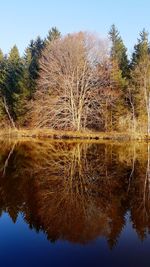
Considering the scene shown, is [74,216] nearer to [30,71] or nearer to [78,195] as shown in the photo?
[78,195]

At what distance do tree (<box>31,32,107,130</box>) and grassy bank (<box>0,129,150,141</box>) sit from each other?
3.64 ft

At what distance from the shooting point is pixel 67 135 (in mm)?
46344

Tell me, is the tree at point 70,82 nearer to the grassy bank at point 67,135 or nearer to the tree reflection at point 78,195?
the grassy bank at point 67,135

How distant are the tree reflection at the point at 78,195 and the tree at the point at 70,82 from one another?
23.2 metres

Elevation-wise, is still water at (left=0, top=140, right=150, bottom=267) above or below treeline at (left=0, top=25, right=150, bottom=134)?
below

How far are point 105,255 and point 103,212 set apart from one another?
3.31 metres

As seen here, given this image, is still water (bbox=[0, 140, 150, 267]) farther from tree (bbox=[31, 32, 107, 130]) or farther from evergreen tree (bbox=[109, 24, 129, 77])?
evergreen tree (bbox=[109, 24, 129, 77])

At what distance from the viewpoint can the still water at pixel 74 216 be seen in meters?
8.46

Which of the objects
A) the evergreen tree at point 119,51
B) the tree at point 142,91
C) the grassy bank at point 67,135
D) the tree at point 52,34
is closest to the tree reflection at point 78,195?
the grassy bank at point 67,135

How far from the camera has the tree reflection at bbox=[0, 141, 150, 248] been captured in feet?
33.8

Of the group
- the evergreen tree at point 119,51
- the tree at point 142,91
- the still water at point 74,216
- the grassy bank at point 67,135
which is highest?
the evergreen tree at point 119,51

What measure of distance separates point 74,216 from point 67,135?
3517 cm

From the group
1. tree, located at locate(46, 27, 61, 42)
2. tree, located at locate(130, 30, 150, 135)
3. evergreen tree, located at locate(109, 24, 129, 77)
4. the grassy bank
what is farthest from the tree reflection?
tree, located at locate(46, 27, 61, 42)

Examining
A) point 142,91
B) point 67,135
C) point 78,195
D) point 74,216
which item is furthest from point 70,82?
point 74,216
